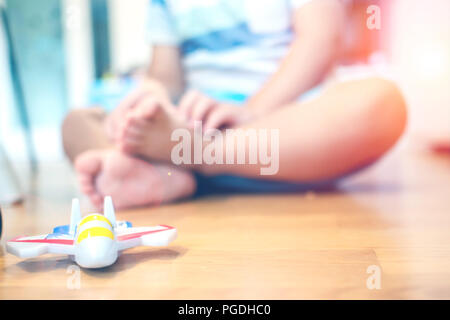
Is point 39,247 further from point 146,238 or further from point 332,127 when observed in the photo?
point 332,127

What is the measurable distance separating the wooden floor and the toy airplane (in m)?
0.02

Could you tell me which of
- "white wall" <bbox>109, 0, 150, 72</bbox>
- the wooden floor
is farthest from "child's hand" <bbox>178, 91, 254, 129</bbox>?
"white wall" <bbox>109, 0, 150, 72</bbox>

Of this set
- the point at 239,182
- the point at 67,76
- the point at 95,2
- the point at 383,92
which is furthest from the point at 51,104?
the point at 383,92

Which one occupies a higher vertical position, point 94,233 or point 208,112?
point 208,112

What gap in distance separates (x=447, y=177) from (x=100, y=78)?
2.45m

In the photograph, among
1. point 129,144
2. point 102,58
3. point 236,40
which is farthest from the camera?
point 102,58

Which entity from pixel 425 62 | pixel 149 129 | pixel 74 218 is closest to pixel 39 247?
pixel 74 218

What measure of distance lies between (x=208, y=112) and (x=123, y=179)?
16 centimetres

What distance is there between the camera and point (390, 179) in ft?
3.33

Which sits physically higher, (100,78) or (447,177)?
(100,78)

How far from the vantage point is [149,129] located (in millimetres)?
665

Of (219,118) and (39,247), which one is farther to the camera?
(219,118)

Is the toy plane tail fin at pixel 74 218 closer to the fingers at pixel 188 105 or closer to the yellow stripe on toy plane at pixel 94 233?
the yellow stripe on toy plane at pixel 94 233

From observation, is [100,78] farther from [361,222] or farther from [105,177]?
[361,222]
